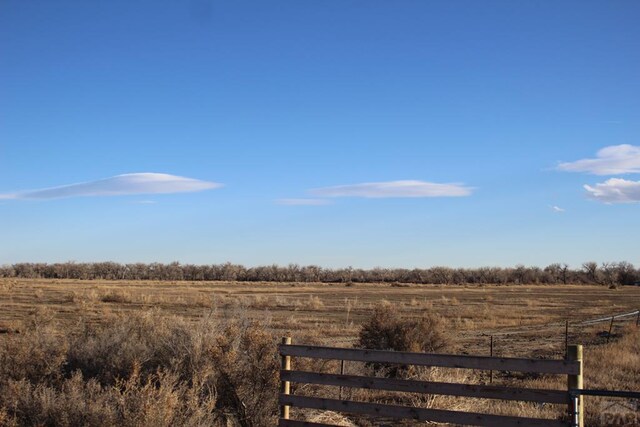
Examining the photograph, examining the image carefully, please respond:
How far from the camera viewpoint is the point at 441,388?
23.1 ft

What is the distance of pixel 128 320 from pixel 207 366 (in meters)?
4.84

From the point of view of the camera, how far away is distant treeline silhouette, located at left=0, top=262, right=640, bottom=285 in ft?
433

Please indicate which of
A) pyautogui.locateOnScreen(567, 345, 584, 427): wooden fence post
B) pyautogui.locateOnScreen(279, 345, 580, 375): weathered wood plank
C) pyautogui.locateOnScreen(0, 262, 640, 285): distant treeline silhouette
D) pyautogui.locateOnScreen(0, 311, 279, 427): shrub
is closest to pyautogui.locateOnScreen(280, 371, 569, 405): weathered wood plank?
pyautogui.locateOnScreen(567, 345, 584, 427): wooden fence post

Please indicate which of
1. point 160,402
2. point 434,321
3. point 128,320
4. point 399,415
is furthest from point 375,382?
point 434,321

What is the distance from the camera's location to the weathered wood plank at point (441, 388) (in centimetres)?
657

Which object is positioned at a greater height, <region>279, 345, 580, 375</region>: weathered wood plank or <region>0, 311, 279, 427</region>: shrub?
<region>279, 345, 580, 375</region>: weathered wood plank

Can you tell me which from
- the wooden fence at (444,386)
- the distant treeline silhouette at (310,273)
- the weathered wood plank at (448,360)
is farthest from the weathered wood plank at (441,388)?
the distant treeline silhouette at (310,273)

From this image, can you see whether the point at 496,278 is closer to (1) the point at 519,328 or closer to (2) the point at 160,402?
(1) the point at 519,328

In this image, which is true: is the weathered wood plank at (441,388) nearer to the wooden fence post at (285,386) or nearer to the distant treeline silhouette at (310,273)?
the wooden fence post at (285,386)

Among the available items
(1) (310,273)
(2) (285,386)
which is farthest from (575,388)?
(1) (310,273)

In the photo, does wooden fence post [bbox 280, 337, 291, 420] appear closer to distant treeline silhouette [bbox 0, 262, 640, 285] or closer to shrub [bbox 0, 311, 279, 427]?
shrub [bbox 0, 311, 279, 427]

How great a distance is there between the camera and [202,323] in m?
12.1

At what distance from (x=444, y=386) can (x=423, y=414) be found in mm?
404

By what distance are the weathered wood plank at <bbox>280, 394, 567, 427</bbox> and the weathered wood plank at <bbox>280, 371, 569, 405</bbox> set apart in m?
0.21
